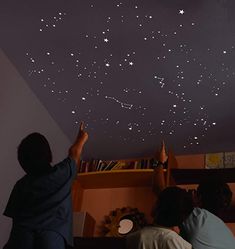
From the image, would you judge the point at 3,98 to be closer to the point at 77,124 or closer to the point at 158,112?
the point at 77,124

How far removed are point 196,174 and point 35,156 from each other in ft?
5.00

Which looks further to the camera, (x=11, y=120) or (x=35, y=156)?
(x=11, y=120)

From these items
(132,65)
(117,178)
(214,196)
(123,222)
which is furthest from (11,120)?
(214,196)

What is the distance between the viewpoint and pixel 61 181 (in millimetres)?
1340

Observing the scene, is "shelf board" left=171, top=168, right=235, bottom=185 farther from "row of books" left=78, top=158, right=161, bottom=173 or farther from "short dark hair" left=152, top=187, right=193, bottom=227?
"short dark hair" left=152, top=187, right=193, bottom=227

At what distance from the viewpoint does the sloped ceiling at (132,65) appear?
1996 millimetres

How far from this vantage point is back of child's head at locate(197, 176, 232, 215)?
154 centimetres

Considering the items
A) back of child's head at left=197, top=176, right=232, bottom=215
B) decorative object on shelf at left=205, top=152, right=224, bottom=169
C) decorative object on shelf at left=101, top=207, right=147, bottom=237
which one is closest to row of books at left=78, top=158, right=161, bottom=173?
decorative object on shelf at left=101, top=207, right=147, bottom=237

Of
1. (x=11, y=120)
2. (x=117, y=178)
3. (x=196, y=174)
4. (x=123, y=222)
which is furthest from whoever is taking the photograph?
(x=117, y=178)

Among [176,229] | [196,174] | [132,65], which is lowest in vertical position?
[176,229]

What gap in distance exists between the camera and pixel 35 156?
4.58ft

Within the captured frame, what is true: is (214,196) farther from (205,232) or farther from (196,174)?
(196,174)

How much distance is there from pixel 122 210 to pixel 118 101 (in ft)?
2.60

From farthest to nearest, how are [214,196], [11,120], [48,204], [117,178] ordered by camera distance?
[117,178] < [11,120] < [214,196] < [48,204]
